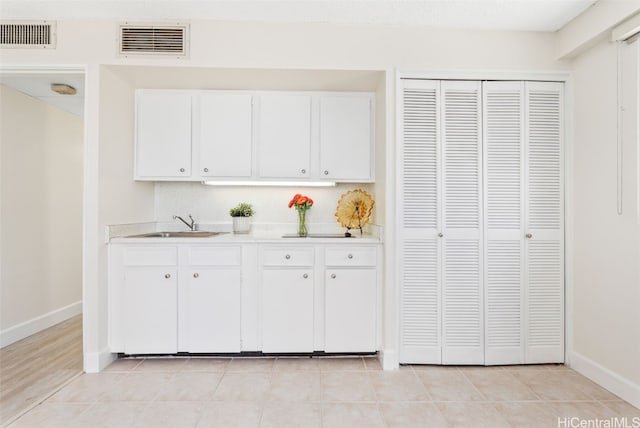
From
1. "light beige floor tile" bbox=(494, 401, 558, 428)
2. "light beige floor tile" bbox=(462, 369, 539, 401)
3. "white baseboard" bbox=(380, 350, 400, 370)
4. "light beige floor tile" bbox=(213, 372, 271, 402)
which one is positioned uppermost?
"white baseboard" bbox=(380, 350, 400, 370)

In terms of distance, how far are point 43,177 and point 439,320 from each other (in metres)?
3.99

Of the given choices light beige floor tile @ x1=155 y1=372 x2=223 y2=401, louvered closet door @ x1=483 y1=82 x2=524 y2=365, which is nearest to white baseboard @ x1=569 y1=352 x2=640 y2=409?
louvered closet door @ x1=483 y1=82 x2=524 y2=365

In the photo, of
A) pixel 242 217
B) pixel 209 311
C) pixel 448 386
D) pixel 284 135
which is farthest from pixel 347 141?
pixel 448 386

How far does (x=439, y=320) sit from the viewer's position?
2.76m

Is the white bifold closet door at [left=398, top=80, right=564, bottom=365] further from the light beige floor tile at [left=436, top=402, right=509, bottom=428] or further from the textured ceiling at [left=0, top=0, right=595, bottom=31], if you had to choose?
the light beige floor tile at [left=436, top=402, right=509, bottom=428]

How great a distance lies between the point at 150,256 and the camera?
2814 millimetres

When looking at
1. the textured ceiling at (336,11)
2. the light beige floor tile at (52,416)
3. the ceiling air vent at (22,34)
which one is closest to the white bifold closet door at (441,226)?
the textured ceiling at (336,11)

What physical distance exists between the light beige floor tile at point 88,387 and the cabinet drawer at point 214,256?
942 millimetres

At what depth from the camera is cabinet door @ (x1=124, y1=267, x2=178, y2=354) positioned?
110 inches

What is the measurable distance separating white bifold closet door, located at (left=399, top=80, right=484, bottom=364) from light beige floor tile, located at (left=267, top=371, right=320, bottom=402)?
752 mm

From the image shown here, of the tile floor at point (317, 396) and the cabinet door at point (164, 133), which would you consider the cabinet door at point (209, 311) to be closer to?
the tile floor at point (317, 396)

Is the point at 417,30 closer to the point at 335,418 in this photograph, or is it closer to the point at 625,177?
the point at 625,177

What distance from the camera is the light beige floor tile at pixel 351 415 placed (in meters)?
2.01

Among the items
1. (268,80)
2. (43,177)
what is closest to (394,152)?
(268,80)
